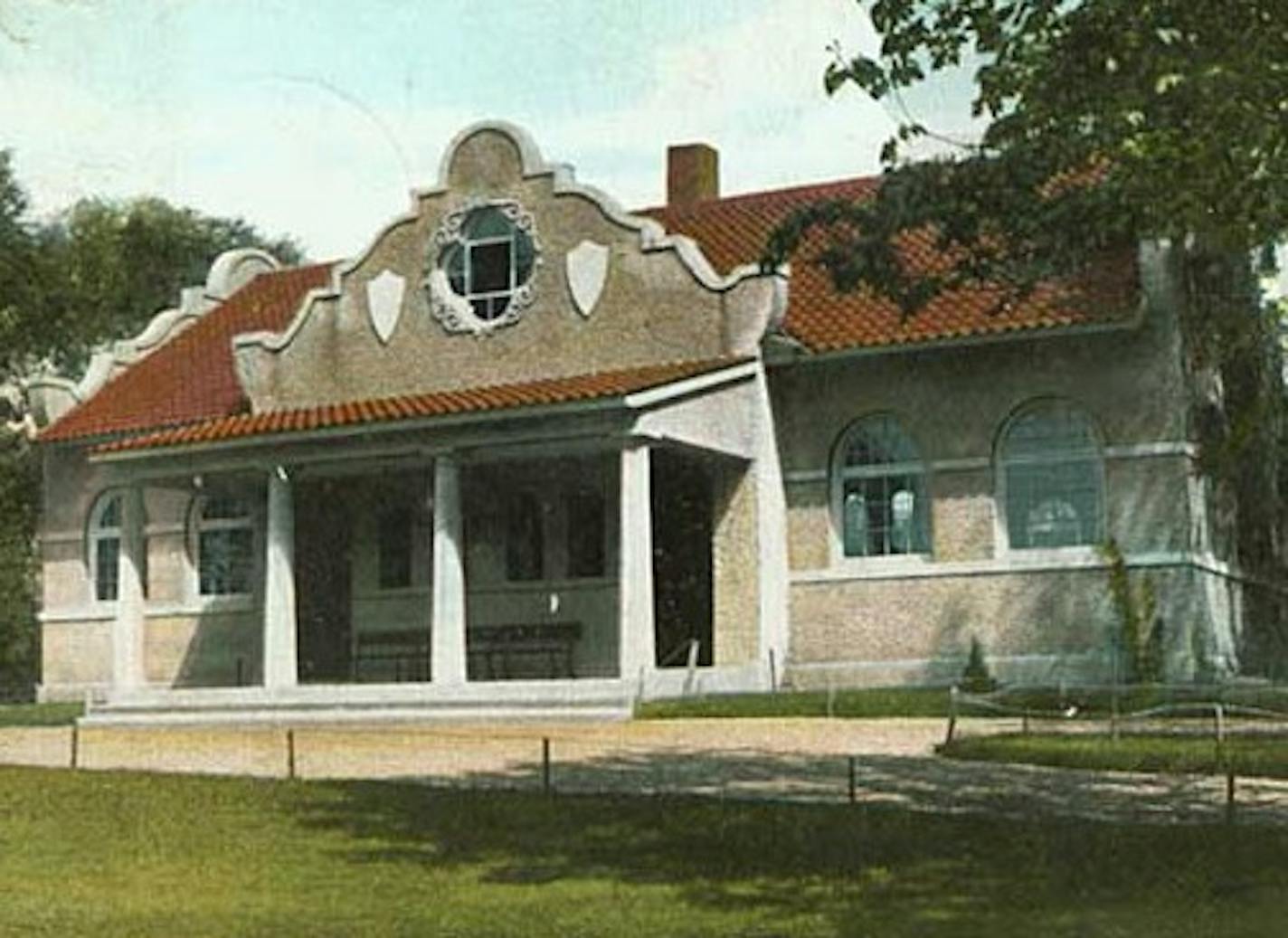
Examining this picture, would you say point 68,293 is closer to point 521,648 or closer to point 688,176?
point 521,648

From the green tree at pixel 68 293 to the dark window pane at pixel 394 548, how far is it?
585 centimetres

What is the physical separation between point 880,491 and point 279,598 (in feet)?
28.1

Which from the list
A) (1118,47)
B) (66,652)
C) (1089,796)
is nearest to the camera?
(1118,47)

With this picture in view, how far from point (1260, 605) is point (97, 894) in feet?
75.3

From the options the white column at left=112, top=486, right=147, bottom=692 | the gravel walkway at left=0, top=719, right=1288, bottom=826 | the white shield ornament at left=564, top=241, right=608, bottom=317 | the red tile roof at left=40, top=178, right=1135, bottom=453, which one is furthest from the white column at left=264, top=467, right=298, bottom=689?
the white shield ornament at left=564, top=241, right=608, bottom=317

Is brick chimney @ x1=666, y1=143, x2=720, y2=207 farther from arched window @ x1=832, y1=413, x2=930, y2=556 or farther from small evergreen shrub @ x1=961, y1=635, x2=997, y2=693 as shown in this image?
small evergreen shrub @ x1=961, y1=635, x2=997, y2=693

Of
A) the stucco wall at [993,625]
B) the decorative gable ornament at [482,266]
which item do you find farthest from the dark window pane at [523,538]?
the stucco wall at [993,625]

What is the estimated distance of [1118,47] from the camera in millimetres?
12711

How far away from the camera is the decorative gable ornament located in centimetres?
3028

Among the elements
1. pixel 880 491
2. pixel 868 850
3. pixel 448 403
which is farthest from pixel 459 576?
pixel 868 850

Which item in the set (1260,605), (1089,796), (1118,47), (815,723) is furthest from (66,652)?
(1118,47)

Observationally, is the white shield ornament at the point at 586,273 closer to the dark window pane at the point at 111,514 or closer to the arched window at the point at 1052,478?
the arched window at the point at 1052,478

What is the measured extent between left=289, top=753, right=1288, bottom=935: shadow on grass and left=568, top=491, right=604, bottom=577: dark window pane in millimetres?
13189

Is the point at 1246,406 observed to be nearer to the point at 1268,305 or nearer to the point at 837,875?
the point at 1268,305
